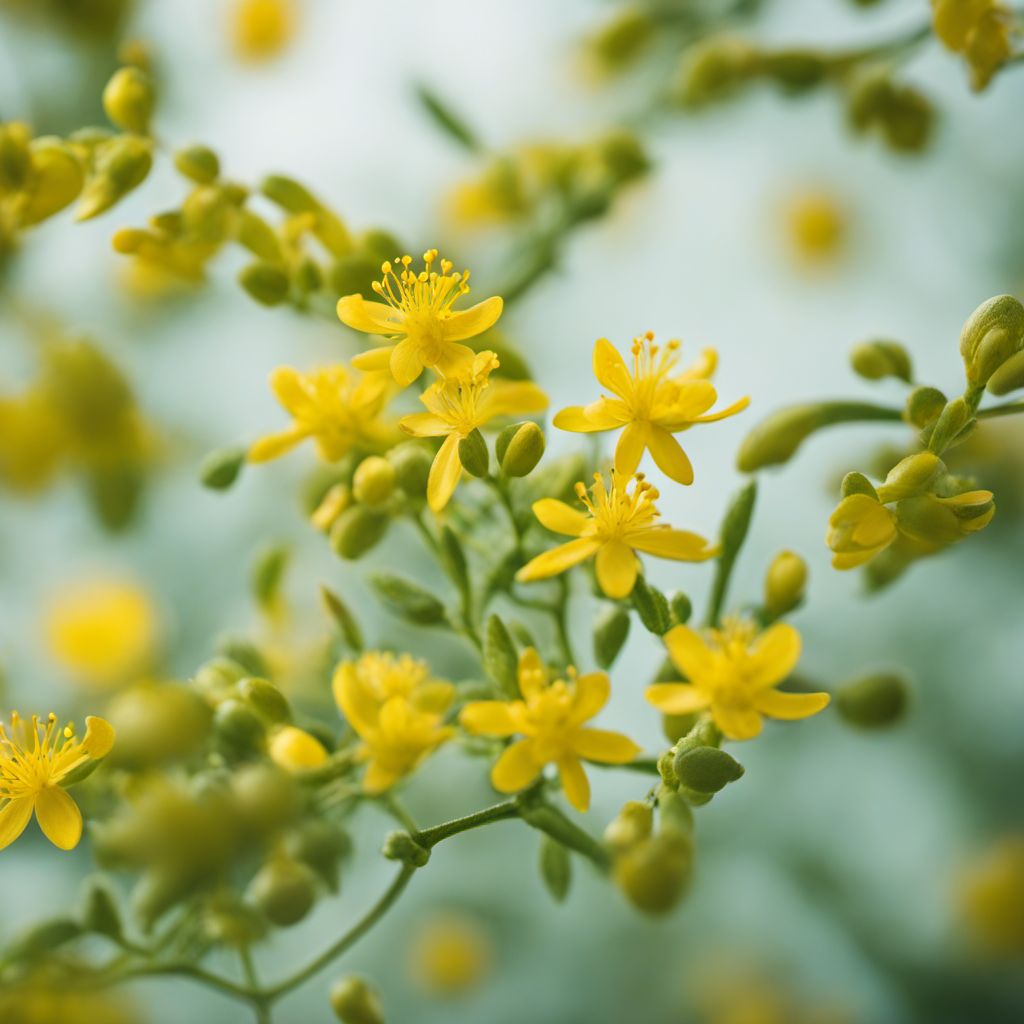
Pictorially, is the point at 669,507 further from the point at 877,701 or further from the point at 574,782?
the point at 574,782

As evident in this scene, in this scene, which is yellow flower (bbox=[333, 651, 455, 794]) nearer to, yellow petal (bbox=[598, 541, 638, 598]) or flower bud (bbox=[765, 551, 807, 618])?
yellow petal (bbox=[598, 541, 638, 598])

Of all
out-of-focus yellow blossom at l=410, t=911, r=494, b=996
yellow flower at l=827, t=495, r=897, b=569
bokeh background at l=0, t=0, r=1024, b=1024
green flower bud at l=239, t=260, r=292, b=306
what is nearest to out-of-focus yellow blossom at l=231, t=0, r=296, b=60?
bokeh background at l=0, t=0, r=1024, b=1024

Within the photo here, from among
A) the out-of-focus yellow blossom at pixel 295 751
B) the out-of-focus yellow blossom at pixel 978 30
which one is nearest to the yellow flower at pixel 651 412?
the out-of-focus yellow blossom at pixel 295 751

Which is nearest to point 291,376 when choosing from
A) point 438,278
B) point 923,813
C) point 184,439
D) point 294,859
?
point 438,278

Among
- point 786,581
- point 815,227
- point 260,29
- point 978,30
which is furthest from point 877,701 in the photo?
point 260,29

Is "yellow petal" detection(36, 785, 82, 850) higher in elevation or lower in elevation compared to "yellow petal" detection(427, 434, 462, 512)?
lower

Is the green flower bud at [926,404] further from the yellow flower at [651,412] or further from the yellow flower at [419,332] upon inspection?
the yellow flower at [419,332]
